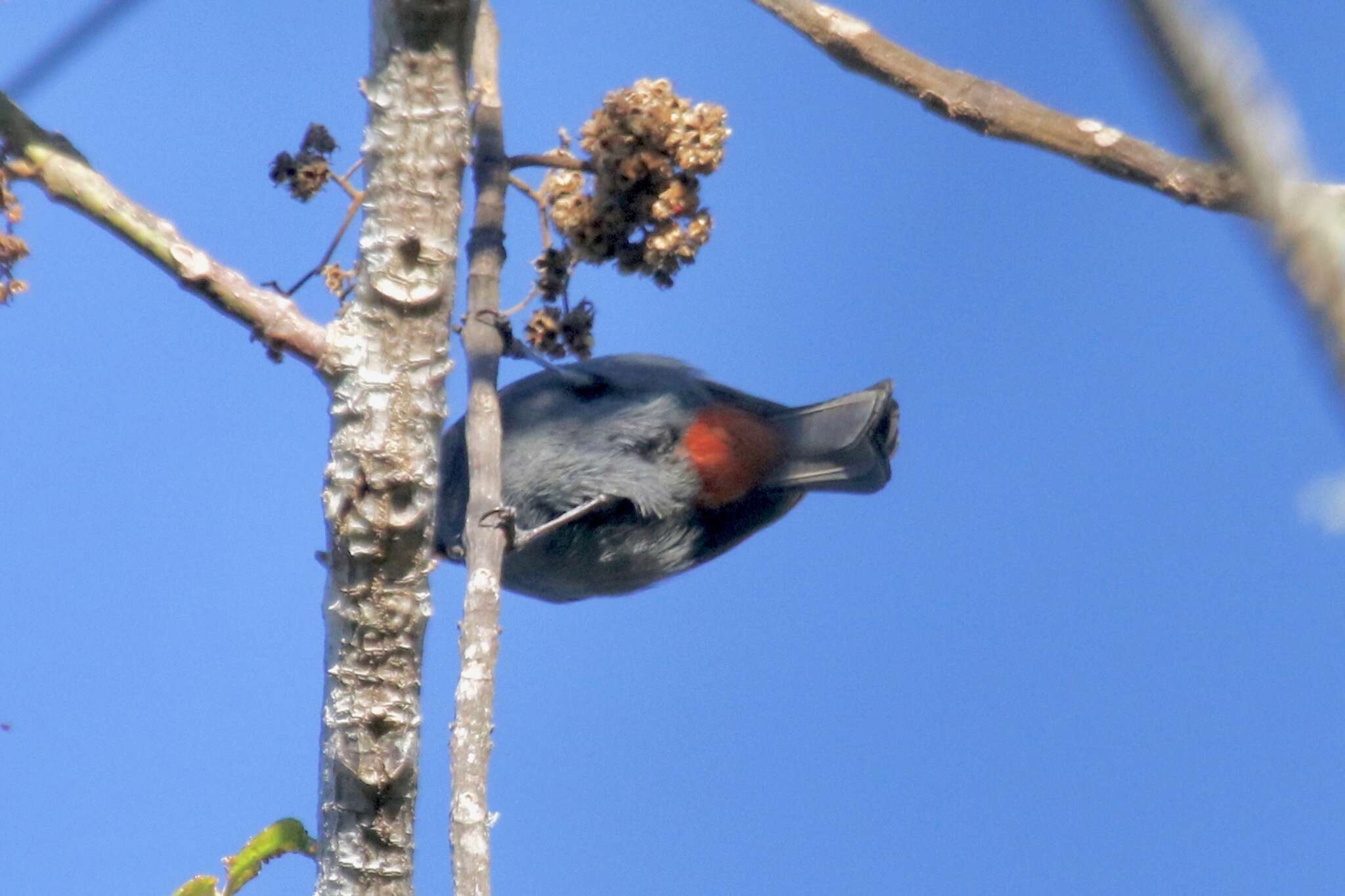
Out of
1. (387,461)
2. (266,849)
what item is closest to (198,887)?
(266,849)

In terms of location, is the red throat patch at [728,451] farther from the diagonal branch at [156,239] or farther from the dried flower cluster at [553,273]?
the diagonal branch at [156,239]

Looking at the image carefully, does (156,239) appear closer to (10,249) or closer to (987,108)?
(10,249)

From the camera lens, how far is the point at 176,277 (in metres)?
2.60

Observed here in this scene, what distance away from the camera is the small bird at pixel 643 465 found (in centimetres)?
443

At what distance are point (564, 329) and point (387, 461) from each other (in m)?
1.75

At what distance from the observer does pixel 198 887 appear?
2.71m

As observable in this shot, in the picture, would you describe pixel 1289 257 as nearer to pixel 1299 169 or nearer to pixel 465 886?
pixel 1299 169

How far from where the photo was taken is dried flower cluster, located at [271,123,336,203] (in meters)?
3.72

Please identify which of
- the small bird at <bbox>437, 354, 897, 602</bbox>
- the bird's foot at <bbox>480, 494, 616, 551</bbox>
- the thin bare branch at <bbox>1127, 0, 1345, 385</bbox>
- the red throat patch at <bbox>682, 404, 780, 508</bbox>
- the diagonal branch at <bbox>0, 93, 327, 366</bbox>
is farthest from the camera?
the red throat patch at <bbox>682, 404, 780, 508</bbox>

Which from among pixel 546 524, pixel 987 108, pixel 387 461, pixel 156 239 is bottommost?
pixel 387 461

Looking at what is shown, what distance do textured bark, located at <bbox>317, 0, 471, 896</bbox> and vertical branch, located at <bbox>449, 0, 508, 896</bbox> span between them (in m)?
0.13

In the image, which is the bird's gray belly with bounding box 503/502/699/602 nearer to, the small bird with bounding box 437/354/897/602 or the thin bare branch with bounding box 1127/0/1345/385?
the small bird with bounding box 437/354/897/602

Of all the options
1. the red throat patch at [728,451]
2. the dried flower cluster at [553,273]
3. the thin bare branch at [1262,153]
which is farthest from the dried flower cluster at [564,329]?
the thin bare branch at [1262,153]

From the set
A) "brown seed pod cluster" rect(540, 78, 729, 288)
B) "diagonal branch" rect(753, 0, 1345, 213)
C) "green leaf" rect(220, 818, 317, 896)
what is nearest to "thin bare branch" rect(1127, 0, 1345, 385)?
"diagonal branch" rect(753, 0, 1345, 213)
